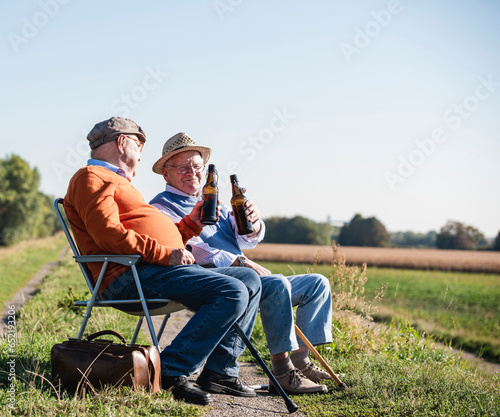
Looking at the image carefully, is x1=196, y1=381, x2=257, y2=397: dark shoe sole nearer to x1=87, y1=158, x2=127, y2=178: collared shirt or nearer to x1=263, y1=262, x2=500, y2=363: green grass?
x1=87, y1=158, x2=127, y2=178: collared shirt

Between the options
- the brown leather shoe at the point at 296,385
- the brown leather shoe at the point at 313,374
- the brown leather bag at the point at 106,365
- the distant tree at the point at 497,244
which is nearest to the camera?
the brown leather bag at the point at 106,365

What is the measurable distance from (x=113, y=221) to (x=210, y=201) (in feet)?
2.39

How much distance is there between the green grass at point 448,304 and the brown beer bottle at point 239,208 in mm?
2975

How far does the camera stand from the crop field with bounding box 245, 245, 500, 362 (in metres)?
13.4

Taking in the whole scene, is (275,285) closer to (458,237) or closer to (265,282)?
(265,282)

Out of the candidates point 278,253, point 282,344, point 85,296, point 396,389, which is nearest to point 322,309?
point 282,344

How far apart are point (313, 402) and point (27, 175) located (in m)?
48.7

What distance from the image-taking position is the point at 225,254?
3.73 m

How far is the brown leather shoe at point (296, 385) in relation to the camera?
3281 millimetres

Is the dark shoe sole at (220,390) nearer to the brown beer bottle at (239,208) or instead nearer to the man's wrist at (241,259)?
the man's wrist at (241,259)

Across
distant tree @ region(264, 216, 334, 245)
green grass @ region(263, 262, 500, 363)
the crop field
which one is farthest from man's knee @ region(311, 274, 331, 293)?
distant tree @ region(264, 216, 334, 245)

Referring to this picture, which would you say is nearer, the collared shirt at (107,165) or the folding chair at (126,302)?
the folding chair at (126,302)

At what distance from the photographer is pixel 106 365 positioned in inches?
107

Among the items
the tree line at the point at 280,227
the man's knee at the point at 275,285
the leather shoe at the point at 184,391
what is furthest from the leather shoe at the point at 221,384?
the tree line at the point at 280,227
